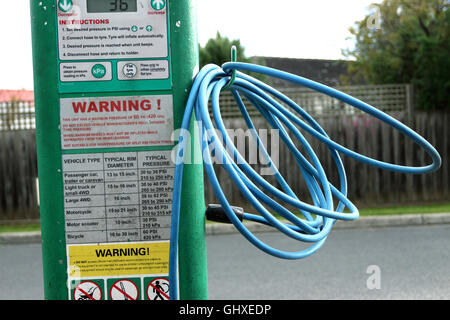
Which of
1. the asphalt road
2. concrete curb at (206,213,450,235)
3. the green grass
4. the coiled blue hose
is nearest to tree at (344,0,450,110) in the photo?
the green grass

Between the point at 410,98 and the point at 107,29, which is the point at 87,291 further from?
the point at 410,98

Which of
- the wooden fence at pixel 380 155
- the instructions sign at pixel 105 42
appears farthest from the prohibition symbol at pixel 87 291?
the wooden fence at pixel 380 155

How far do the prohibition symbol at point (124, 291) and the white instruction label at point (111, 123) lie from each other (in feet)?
0.94

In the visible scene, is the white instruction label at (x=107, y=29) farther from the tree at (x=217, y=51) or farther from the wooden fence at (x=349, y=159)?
the tree at (x=217, y=51)

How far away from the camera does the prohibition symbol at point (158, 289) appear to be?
1.12 m

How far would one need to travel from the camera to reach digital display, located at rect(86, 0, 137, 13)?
1066 mm

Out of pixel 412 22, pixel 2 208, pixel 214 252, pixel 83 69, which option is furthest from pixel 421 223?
pixel 83 69

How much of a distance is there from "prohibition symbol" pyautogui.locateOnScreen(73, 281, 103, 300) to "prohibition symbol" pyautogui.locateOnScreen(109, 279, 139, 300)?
27 millimetres

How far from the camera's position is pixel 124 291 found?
1114mm

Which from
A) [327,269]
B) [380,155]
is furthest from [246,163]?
[380,155]

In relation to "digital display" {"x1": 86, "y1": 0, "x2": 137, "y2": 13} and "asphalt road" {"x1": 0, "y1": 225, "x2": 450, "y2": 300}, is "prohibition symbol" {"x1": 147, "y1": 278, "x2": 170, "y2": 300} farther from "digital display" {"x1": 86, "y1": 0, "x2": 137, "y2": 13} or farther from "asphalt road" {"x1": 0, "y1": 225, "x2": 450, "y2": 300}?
"asphalt road" {"x1": 0, "y1": 225, "x2": 450, "y2": 300}

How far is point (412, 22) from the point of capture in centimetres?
978

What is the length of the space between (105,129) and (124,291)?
338mm
